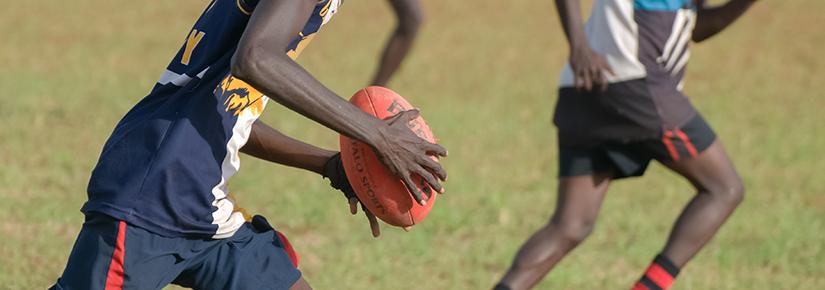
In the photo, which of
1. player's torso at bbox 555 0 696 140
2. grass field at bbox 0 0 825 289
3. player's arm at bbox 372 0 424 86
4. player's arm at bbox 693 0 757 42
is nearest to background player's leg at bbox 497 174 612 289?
player's torso at bbox 555 0 696 140

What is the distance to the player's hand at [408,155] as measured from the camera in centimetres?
340

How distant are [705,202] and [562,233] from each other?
60 centimetres

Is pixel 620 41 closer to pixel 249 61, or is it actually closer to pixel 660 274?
pixel 660 274

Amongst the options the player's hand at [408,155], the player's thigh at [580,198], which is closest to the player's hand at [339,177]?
the player's hand at [408,155]

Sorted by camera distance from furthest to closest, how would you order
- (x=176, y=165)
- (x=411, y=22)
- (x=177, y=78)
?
(x=411, y=22) < (x=177, y=78) < (x=176, y=165)

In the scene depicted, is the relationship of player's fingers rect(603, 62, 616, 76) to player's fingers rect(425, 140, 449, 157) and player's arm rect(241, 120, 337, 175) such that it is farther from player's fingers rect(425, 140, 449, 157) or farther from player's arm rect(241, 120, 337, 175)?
player's fingers rect(425, 140, 449, 157)

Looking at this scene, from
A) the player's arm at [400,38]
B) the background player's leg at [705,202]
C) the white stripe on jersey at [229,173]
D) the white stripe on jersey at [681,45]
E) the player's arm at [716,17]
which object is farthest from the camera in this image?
the player's arm at [400,38]

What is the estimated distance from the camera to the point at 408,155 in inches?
135

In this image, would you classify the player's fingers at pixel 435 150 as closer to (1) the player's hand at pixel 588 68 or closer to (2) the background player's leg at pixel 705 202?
(1) the player's hand at pixel 588 68

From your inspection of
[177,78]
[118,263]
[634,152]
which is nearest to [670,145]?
[634,152]

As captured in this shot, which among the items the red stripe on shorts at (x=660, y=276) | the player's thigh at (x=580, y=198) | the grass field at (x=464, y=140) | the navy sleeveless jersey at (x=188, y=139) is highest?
the navy sleeveless jersey at (x=188, y=139)

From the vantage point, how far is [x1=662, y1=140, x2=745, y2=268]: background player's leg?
5.40m

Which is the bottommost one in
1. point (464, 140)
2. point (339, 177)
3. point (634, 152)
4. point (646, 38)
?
point (464, 140)

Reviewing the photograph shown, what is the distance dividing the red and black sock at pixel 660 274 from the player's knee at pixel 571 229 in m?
0.32
